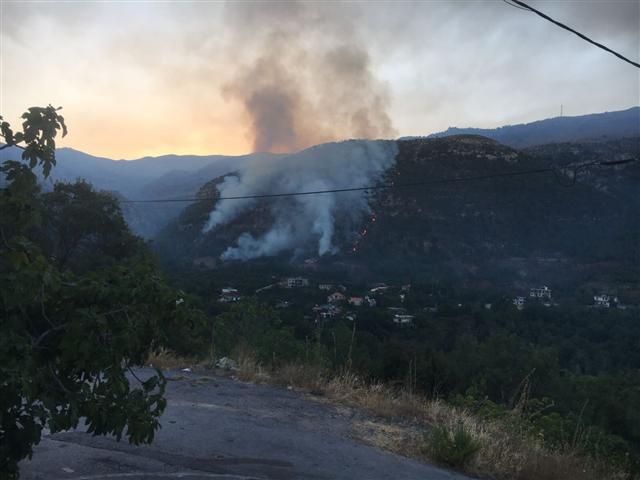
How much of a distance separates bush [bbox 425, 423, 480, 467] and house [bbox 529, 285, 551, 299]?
1784 inches

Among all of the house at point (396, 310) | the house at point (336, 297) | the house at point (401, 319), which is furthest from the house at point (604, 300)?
the house at point (336, 297)

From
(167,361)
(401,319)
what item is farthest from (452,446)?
(401,319)

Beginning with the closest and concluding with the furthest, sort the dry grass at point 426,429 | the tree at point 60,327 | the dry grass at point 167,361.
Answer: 1. the tree at point 60,327
2. the dry grass at point 426,429
3. the dry grass at point 167,361

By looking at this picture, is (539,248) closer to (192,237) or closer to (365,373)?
(192,237)

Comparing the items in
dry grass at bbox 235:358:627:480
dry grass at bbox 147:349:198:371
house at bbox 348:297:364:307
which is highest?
dry grass at bbox 147:349:198:371

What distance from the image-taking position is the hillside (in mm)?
56406

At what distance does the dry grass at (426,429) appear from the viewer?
15.7 ft

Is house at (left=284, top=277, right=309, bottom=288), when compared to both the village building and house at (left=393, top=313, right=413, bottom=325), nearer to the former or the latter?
house at (left=393, top=313, right=413, bottom=325)

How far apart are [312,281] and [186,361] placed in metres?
35.2

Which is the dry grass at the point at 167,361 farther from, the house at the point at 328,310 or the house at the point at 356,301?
the house at the point at 356,301

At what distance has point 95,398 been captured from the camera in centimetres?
241

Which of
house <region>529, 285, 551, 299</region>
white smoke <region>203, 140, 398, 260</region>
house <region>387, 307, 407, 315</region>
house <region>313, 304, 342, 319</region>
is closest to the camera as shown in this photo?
house <region>313, 304, 342, 319</region>

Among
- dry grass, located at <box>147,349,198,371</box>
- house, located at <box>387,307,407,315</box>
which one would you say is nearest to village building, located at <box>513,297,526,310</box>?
house, located at <box>387,307,407,315</box>

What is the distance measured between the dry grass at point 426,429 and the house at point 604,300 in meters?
40.2
